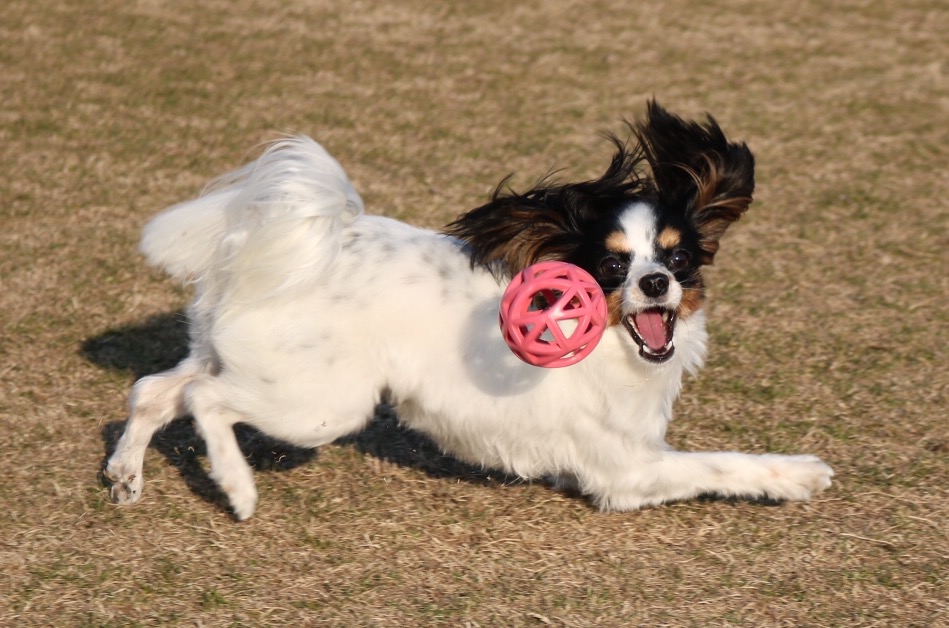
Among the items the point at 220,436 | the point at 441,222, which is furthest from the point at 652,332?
the point at 441,222

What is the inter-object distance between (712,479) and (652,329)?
605 millimetres

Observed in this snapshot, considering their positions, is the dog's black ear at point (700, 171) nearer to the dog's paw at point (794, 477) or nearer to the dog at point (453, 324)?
the dog at point (453, 324)

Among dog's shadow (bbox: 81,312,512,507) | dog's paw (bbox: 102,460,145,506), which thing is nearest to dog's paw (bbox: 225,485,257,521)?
dog's shadow (bbox: 81,312,512,507)

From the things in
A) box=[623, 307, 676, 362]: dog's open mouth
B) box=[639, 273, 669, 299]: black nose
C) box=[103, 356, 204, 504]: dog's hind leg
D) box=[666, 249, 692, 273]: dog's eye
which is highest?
box=[666, 249, 692, 273]: dog's eye

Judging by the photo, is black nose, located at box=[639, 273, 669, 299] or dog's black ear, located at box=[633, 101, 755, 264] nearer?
black nose, located at box=[639, 273, 669, 299]

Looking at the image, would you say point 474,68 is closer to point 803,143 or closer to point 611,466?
point 803,143

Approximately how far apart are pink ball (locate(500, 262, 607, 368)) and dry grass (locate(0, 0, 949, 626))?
767 millimetres

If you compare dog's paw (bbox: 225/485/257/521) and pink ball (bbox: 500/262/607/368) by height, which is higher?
pink ball (bbox: 500/262/607/368)

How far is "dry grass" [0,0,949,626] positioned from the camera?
11.6ft

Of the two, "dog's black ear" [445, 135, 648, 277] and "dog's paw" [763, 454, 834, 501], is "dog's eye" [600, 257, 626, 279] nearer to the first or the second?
"dog's black ear" [445, 135, 648, 277]

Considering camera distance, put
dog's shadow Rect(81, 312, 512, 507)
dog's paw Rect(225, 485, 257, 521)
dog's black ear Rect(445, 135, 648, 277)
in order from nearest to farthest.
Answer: dog's black ear Rect(445, 135, 648, 277)
dog's paw Rect(225, 485, 257, 521)
dog's shadow Rect(81, 312, 512, 507)

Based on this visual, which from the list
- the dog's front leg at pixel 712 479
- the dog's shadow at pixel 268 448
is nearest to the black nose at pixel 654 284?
the dog's front leg at pixel 712 479

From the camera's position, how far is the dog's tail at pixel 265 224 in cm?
352

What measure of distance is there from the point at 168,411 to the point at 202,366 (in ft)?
0.58
